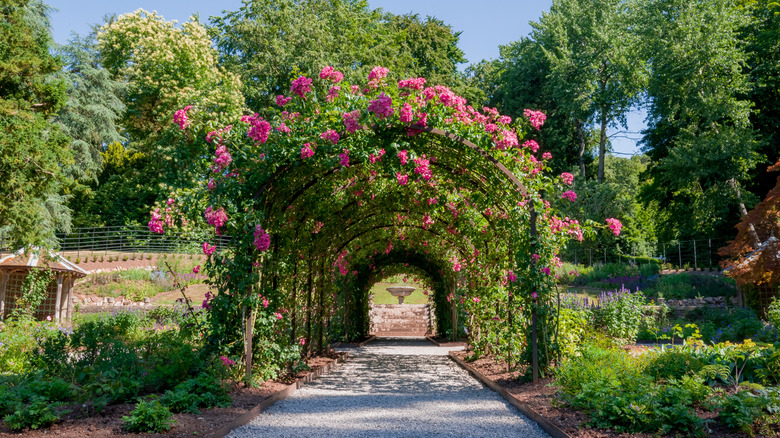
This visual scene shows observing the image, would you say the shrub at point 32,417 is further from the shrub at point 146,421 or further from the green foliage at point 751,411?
the green foliage at point 751,411

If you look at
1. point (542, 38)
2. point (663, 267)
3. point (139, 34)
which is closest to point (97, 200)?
point (139, 34)

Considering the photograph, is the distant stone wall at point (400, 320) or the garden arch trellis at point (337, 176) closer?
the garden arch trellis at point (337, 176)

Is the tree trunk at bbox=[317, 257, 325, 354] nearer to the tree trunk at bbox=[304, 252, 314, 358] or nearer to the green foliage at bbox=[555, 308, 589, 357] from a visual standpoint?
the tree trunk at bbox=[304, 252, 314, 358]

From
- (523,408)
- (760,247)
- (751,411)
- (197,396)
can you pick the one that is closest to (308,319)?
(197,396)

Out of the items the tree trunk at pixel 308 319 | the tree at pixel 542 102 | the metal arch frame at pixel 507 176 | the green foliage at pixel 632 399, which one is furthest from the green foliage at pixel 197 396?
the tree at pixel 542 102

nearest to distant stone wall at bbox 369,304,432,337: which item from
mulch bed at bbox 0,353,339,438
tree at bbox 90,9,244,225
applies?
tree at bbox 90,9,244,225

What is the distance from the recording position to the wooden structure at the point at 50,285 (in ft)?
49.7

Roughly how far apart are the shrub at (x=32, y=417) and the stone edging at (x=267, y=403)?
1117 millimetres

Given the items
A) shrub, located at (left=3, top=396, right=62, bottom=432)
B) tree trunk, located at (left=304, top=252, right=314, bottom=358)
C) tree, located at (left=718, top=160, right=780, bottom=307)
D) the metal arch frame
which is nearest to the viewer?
shrub, located at (left=3, top=396, right=62, bottom=432)

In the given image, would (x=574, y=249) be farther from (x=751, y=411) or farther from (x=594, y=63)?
(x=751, y=411)

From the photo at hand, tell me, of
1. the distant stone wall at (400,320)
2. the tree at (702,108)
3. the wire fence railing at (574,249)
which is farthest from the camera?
the distant stone wall at (400,320)

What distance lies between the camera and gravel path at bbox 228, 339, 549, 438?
16.1 feet

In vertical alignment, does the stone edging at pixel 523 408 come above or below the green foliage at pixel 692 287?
below

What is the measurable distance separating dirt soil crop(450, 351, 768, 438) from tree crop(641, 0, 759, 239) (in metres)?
16.1
